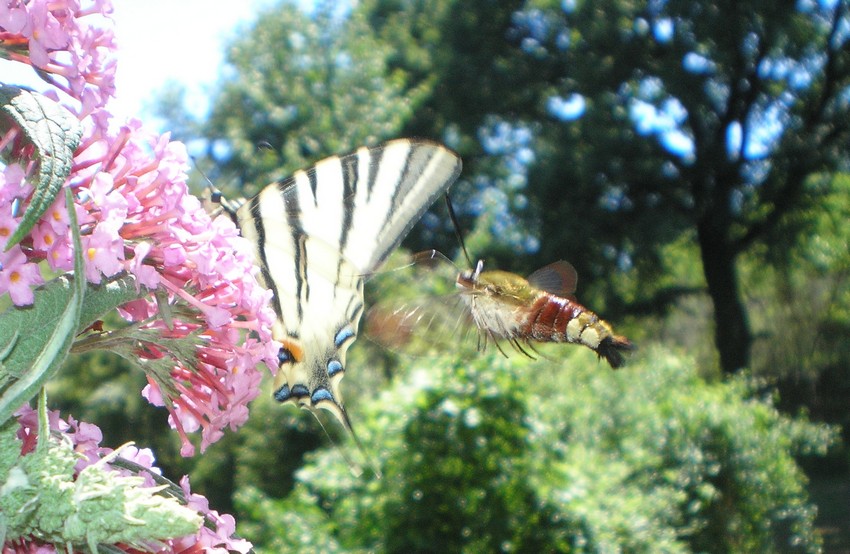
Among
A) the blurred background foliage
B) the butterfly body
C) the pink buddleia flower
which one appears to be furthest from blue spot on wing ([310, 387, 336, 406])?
the blurred background foliage

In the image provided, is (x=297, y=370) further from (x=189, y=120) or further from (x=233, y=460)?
(x=189, y=120)

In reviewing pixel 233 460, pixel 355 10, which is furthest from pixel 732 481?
pixel 355 10

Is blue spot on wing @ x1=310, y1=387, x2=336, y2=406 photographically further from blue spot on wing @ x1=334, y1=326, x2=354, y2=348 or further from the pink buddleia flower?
the pink buddleia flower

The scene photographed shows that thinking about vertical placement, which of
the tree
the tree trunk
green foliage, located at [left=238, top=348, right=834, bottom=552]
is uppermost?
green foliage, located at [left=238, top=348, right=834, bottom=552]

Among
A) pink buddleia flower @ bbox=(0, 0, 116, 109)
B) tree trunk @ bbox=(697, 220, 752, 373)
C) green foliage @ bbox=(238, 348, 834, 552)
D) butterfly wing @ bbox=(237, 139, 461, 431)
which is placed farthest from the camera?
tree trunk @ bbox=(697, 220, 752, 373)

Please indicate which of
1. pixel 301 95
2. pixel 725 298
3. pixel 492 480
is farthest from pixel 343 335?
pixel 725 298

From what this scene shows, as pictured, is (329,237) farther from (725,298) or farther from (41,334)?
(725,298)

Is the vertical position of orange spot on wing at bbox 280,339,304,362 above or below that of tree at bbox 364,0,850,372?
above
